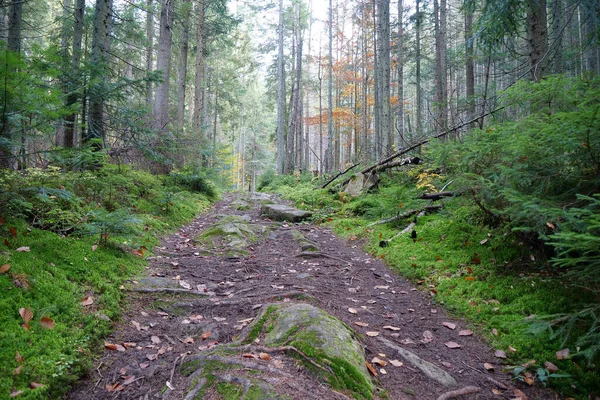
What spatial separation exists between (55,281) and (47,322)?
0.68 m

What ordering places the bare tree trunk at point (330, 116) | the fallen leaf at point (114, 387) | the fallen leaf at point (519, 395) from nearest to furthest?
the fallen leaf at point (114, 387) < the fallen leaf at point (519, 395) < the bare tree trunk at point (330, 116)

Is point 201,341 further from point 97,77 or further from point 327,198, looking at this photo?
point 327,198

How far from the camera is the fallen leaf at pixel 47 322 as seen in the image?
2633 mm

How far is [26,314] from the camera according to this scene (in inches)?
103

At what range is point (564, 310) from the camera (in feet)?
10.9

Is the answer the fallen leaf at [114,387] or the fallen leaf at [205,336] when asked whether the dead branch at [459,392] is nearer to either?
the fallen leaf at [205,336]

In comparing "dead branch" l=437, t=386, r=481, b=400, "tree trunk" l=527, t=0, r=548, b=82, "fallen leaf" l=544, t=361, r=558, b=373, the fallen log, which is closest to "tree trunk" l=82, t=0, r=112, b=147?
the fallen log

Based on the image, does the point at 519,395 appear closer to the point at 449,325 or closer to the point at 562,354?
the point at 562,354

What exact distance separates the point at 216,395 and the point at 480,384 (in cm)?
226

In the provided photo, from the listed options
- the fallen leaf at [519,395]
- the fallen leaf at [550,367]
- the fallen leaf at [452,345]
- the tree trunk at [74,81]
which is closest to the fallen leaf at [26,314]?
the fallen leaf at [452,345]

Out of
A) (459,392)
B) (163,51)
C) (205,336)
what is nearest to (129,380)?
(205,336)

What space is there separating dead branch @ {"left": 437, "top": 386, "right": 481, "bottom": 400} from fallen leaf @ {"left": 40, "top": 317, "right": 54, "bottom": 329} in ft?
10.7

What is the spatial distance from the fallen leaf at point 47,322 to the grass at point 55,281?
1cm

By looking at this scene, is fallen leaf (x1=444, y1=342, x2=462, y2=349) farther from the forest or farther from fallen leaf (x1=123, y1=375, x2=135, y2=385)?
fallen leaf (x1=123, y1=375, x2=135, y2=385)
